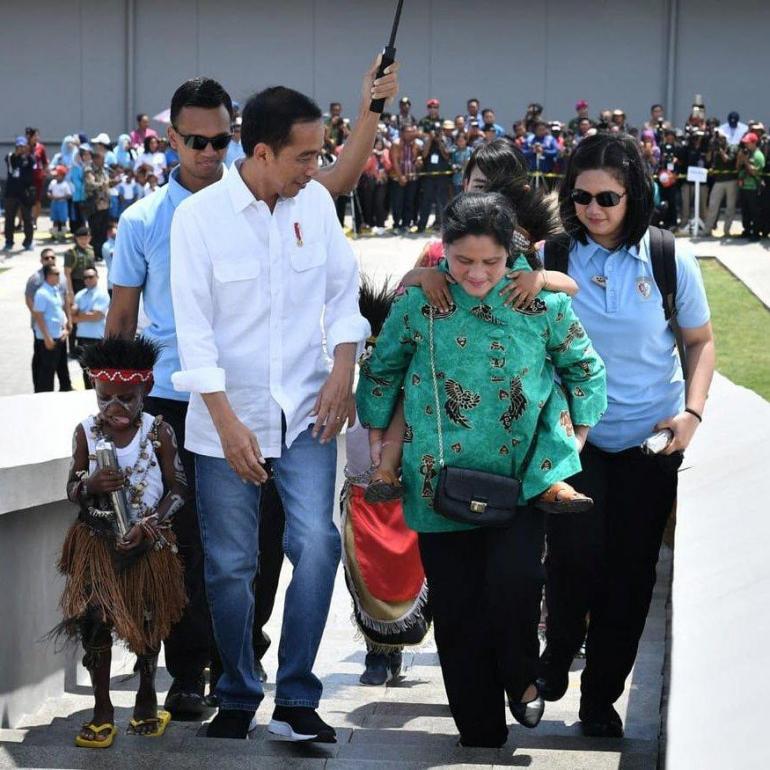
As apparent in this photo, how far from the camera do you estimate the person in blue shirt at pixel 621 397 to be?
15.2 ft

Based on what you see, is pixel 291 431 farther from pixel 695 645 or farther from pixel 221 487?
pixel 695 645

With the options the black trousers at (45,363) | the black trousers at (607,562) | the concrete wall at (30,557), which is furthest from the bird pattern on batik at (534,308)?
the black trousers at (45,363)

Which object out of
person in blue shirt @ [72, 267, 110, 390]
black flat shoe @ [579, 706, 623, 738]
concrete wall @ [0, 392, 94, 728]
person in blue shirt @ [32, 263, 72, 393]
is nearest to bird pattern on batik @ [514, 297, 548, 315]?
black flat shoe @ [579, 706, 623, 738]

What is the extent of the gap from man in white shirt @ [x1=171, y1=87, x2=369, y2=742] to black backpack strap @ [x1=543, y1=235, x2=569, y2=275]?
2.16ft

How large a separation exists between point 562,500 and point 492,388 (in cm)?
36

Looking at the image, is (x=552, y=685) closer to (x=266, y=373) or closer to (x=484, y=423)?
(x=484, y=423)

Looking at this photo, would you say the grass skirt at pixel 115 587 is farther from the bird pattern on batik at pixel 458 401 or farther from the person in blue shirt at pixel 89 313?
the person in blue shirt at pixel 89 313

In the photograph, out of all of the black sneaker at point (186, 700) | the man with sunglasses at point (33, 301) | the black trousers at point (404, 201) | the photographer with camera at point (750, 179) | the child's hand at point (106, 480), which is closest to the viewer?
the child's hand at point (106, 480)

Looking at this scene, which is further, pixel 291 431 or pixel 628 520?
pixel 628 520

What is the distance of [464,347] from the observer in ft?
13.6

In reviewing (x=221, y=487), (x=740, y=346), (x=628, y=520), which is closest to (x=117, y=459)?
(x=221, y=487)

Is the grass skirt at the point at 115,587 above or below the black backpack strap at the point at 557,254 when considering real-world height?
below

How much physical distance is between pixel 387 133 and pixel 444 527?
23863 mm

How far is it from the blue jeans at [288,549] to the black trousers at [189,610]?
0.57m
